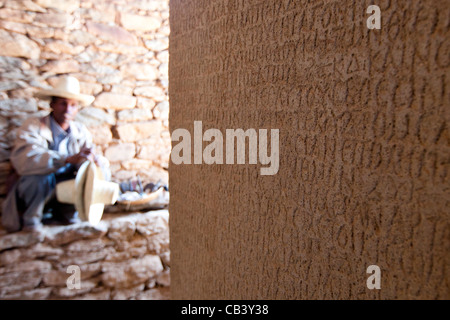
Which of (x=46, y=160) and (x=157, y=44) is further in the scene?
(x=157, y=44)

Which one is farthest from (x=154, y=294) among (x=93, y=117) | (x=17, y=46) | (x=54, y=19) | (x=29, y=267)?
(x=54, y=19)

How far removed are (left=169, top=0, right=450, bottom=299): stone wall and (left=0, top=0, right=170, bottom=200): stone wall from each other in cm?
238

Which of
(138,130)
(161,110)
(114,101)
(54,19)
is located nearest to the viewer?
(54,19)

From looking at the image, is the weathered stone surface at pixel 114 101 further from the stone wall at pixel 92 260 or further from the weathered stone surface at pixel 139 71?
the stone wall at pixel 92 260

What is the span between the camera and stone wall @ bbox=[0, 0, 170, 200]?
2529mm

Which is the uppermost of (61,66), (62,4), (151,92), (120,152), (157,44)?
(62,4)

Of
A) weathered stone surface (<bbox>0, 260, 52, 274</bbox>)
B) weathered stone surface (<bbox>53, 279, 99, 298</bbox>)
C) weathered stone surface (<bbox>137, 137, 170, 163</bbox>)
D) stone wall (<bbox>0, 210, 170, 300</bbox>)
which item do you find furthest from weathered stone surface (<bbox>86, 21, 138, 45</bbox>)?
weathered stone surface (<bbox>53, 279, 99, 298</bbox>)

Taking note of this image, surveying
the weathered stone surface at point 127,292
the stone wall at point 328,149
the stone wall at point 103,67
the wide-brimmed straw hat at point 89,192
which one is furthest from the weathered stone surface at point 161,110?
the stone wall at point 328,149

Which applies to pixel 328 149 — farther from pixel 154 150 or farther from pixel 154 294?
pixel 154 150

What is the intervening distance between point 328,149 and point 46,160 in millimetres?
2258

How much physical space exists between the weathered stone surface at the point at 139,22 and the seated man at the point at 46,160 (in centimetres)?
85

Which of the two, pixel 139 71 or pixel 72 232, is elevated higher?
pixel 139 71

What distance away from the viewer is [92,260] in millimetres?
2396
